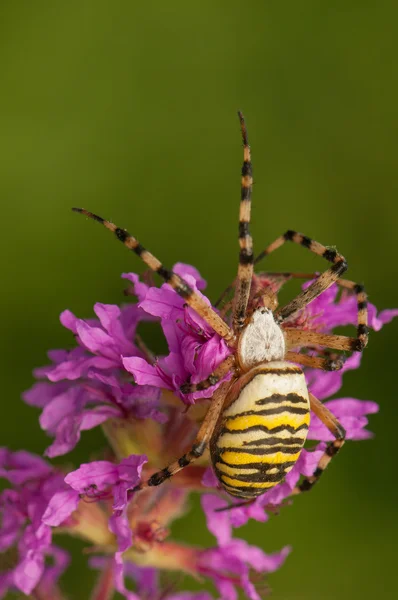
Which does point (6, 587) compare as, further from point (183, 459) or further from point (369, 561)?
point (369, 561)

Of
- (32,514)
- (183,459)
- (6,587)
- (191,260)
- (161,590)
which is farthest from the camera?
(191,260)

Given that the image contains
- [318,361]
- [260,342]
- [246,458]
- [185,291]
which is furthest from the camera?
[318,361]

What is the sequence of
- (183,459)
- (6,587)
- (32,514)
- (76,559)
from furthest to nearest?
(76,559) < (6,587) < (32,514) < (183,459)

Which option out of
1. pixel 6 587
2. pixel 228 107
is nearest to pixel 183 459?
pixel 6 587

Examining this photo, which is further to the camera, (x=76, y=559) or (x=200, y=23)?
(x=200, y=23)

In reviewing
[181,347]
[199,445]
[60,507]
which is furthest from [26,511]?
[181,347]

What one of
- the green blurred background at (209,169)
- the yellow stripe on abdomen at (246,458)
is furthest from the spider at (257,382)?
the green blurred background at (209,169)

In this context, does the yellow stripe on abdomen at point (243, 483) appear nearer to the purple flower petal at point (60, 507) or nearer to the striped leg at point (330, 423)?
the striped leg at point (330, 423)

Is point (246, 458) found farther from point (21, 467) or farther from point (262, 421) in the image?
point (21, 467)
